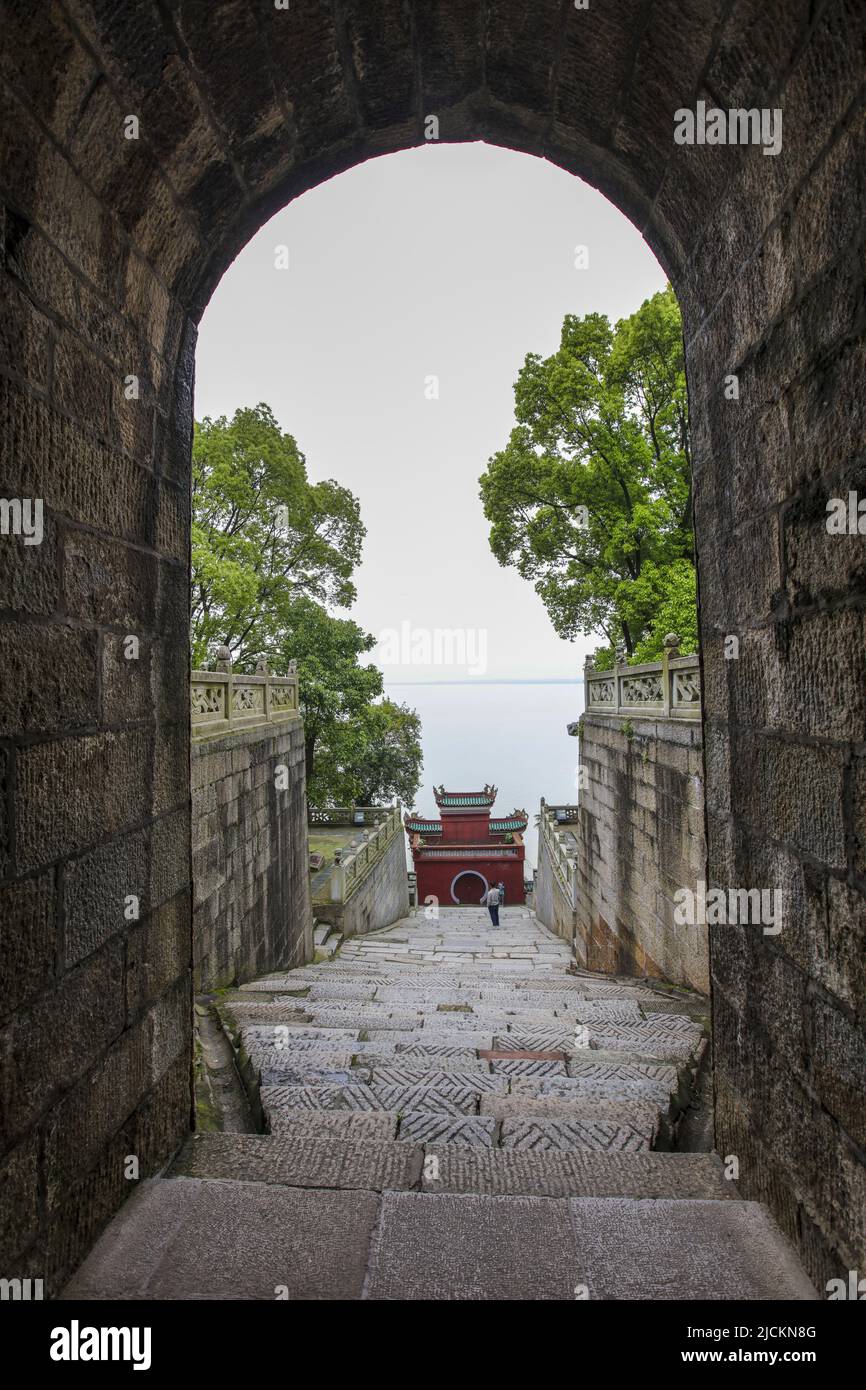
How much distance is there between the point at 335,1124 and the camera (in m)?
3.12

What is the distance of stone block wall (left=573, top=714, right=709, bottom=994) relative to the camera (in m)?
6.71

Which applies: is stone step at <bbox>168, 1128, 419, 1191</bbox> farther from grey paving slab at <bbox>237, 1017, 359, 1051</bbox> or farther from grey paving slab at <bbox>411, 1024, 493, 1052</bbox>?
grey paving slab at <bbox>411, 1024, 493, 1052</bbox>

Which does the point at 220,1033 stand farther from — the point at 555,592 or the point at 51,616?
the point at 555,592

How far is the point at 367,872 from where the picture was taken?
16.6 meters

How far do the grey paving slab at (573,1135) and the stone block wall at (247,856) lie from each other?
300 centimetres

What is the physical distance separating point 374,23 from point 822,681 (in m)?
2.55

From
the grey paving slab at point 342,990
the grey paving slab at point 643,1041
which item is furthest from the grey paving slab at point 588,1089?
the grey paving slab at point 342,990

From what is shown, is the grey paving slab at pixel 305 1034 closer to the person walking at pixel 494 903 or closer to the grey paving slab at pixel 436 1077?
the grey paving slab at pixel 436 1077

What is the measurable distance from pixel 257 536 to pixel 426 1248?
16108 mm

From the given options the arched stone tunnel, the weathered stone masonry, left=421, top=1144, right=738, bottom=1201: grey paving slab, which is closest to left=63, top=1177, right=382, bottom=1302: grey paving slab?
the arched stone tunnel

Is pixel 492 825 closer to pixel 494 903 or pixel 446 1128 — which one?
pixel 494 903

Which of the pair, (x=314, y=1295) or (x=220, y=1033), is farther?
(x=220, y=1033)

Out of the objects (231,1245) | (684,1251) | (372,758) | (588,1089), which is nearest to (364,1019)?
(588,1089)
